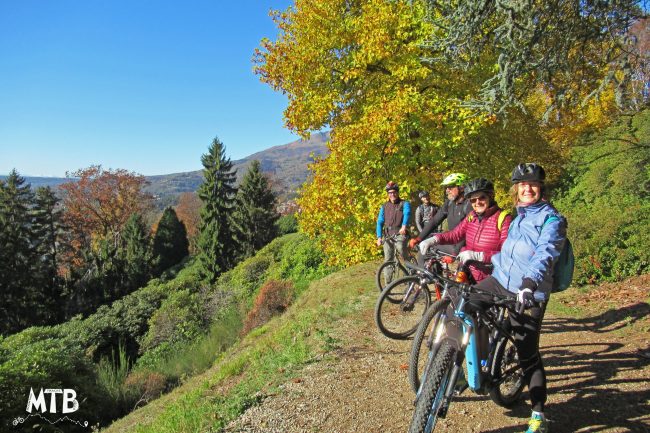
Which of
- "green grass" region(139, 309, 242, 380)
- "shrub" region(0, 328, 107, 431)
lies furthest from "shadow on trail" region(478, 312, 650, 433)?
"green grass" region(139, 309, 242, 380)

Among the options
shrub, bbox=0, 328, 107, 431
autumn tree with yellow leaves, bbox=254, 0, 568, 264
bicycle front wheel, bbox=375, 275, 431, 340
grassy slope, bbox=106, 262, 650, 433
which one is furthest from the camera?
autumn tree with yellow leaves, bbox=254, 0, 568, 264

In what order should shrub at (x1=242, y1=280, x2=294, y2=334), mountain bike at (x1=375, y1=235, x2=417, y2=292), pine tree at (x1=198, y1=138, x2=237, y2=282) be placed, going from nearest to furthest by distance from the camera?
mountain bike at (x1=375, y1=235, x2=417, y2=292) → shrub at (x1=242, y1=280, x2=294, y2=334) → pine tree at (x1=198, y1=138, x2=237, y2=282)

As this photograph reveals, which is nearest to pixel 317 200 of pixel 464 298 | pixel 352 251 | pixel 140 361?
pixel 352 251

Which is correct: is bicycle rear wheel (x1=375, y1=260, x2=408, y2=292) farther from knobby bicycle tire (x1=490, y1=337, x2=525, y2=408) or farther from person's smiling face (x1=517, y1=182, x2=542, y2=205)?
person's smiling face (x1=517, y1=182, x2=542, y2=205)

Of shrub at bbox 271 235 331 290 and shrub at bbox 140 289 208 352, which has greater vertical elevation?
shrub at bbox 271 235 331 290

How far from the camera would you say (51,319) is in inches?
1455

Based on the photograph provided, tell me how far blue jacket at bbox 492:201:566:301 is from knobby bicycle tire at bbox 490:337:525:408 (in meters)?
0.63

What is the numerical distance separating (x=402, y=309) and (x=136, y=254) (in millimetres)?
49435

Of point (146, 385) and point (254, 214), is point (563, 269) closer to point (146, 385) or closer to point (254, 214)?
point (146, 385)

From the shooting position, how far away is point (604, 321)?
6.67 meters

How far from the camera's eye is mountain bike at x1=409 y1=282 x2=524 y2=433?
326cm

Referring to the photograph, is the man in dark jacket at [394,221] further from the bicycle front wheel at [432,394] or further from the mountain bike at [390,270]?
the bicycle front wheel at [432,394]

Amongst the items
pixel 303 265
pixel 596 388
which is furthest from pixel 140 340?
pixel 596 388

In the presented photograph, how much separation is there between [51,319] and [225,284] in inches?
724
